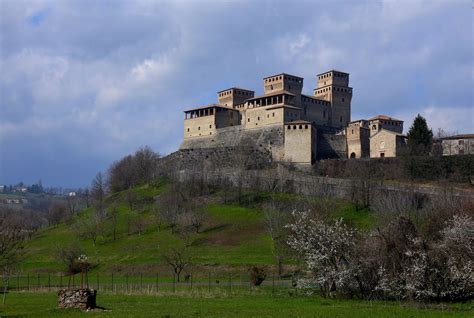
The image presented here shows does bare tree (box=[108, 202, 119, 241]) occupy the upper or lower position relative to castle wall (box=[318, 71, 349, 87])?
lower

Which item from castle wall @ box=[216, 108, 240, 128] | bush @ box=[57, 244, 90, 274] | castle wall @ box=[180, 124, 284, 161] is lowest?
bush @ box=[57, 244, 90, 274]

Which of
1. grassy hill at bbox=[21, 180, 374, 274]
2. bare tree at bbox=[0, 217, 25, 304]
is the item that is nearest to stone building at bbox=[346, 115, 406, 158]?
grassy hill at bbox=[21, 180, 374, 274]

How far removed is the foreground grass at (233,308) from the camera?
21.0 metres

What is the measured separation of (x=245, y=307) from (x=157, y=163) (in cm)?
8230

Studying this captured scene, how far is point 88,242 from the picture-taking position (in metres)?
73.0

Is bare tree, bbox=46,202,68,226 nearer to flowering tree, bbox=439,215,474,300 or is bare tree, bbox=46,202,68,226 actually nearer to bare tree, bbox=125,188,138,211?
bare tree, bbox=125,188,138,211

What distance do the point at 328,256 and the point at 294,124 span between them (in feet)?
182

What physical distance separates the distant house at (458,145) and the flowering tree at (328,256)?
53973mm

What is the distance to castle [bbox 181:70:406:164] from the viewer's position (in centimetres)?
8500

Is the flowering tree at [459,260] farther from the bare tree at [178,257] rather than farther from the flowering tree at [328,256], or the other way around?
the bare tree at [178,257]

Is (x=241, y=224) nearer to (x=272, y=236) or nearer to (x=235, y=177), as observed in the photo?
(x=272, y=236)

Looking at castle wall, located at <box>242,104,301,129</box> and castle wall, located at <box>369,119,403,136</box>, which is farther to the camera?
castle wall, located at <box>369,119,403,136</box>

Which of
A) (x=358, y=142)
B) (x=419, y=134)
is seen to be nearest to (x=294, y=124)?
(x=358, y=142)

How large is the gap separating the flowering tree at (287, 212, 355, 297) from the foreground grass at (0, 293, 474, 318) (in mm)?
1616
